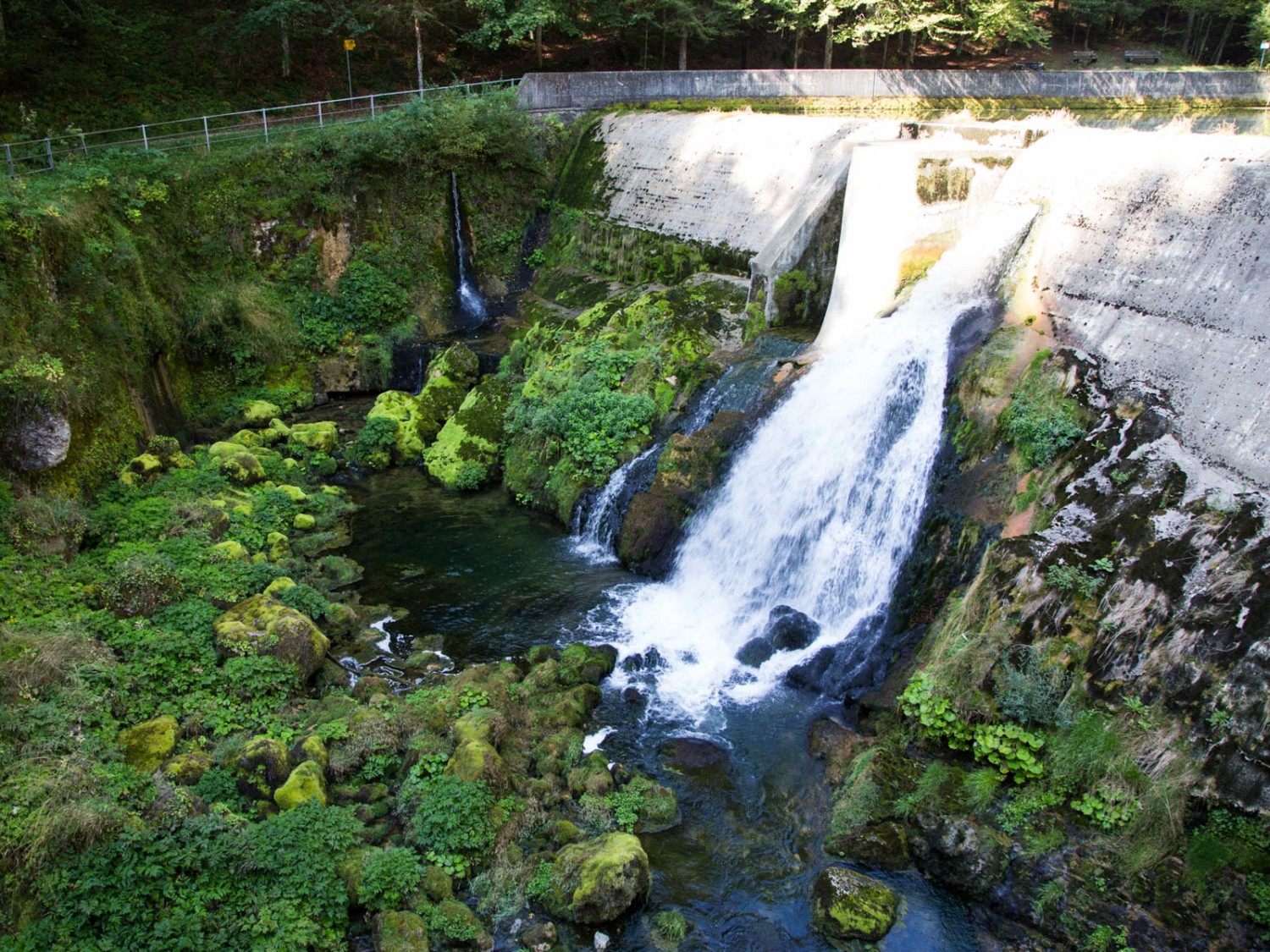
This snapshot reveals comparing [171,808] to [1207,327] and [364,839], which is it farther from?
[1207,327]

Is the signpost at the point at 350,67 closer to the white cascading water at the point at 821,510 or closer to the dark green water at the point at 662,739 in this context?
the dark green water at the point at 662,739

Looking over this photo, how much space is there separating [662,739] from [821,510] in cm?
370

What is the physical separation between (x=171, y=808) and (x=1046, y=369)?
993cm

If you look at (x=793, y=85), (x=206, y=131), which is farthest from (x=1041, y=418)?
(x=206, y=131)

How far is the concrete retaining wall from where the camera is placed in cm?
2278

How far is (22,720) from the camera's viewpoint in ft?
25.8

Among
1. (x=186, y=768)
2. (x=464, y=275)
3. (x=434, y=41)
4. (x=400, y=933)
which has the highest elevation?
(x=434, y=41)

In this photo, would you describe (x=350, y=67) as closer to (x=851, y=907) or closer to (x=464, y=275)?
(x=464, y=275)

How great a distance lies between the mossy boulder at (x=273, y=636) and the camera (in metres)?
10.0

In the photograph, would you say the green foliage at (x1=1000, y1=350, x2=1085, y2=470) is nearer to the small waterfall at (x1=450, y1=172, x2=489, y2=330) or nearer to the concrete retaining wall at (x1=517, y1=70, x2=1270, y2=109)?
the small waterfall at (x1=450, y1=172, x2=489, y2=330)

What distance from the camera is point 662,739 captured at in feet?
31.2

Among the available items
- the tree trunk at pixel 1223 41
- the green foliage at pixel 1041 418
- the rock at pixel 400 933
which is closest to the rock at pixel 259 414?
the rock at pixel 400 933

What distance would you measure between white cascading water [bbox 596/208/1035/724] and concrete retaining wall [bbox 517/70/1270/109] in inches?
472

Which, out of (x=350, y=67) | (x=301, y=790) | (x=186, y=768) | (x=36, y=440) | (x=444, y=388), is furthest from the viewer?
(x=350, y=67)
